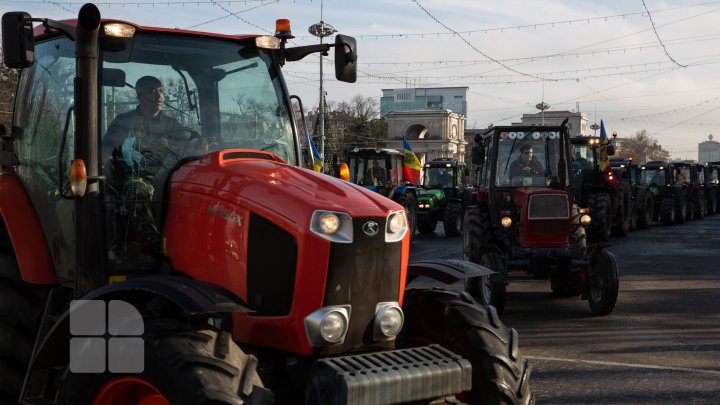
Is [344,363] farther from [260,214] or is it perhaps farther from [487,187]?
[487,187]

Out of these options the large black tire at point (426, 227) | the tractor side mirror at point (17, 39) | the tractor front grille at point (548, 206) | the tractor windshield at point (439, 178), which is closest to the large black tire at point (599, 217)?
the large black tire at point (426, 227)

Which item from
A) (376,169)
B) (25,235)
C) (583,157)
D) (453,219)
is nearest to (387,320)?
(25,235)

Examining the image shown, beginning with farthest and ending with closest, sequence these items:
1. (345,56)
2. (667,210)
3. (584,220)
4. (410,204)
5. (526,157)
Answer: (667,210)
(410,204)
(526,157)
(584,220)
(345,56)

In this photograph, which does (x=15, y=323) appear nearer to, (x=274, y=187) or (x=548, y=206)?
(x=274, y=187)

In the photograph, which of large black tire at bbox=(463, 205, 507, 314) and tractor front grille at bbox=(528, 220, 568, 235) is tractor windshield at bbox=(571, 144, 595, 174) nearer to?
large black tire at bbox=(463, 205, 507, 314)

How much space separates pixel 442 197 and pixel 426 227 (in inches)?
49.7

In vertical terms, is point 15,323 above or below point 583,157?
below

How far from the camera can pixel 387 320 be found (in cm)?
396

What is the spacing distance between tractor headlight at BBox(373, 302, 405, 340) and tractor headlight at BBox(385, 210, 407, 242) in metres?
0.32

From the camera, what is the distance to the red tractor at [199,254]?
3.64 m

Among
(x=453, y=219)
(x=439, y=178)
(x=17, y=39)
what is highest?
(x=17, y=39)

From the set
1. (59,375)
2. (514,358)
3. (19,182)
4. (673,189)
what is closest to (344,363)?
(514,358)

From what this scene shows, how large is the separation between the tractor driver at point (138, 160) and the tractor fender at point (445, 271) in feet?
4.65

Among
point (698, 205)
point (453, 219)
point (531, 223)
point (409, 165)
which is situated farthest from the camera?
point (698, 205)
